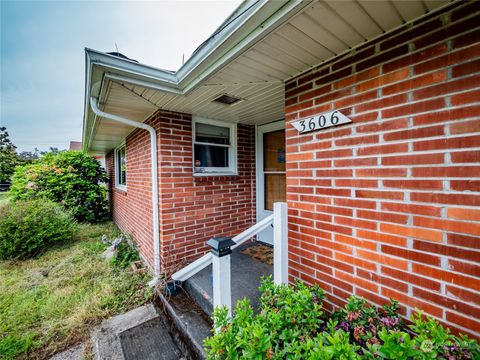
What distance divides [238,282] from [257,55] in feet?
8.43

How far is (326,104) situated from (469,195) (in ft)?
3.65

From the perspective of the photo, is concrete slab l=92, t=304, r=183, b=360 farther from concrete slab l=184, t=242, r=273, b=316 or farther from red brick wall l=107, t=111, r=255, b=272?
red brick wall l=107, t=111, r=255, b=272

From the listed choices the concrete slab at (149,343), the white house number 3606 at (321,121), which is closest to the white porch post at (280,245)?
the white house number 3606 at (321,121)

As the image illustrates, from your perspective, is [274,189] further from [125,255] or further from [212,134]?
[125,255]

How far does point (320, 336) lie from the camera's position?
1.10 metres

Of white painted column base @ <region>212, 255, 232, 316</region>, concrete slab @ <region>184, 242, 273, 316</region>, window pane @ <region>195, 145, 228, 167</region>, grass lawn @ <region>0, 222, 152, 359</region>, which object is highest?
window pane @ <region>195, 145, 228, 167</region>

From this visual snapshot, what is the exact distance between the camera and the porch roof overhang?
1.20 metres

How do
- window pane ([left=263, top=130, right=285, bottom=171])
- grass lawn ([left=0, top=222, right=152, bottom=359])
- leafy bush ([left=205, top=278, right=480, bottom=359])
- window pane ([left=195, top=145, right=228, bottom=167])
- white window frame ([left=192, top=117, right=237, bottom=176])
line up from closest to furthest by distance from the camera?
leafy bush ([left=205, top=278, right=480, bottom=359]), grass lawn ([left=0, top=222, right=152, bottom=359]), white window frame ([left=192, top=117, right=237, bottom=176]), window pane ([left=195, top=145, right=228, bottom=167]), window pane ([left=263, top=130, right=285, bottom=171])

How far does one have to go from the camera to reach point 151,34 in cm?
721

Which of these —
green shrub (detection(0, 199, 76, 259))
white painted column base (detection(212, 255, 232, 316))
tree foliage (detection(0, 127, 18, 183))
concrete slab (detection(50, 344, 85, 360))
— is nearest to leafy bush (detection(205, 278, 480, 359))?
white painted column base (detection(212, 255, 232, 316))

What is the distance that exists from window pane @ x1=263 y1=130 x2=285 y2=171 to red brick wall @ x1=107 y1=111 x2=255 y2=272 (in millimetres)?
284

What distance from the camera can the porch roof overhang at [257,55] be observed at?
47.3 inches

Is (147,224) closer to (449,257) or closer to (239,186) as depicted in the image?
(239,186)

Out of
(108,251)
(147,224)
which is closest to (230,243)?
(147,224)
